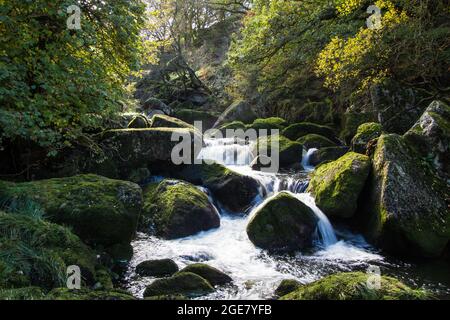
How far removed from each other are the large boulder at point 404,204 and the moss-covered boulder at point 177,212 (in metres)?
3.96

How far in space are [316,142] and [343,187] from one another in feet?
23.4

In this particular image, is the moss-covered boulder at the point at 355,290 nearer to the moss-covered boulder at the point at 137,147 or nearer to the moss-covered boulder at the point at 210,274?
the moss-covered boulder at the point at 210,274

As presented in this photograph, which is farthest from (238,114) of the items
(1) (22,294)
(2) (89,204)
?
(1) (22,294)

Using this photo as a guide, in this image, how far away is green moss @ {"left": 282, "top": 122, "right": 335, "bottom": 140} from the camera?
17312 millimetres

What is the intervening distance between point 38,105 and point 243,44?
9545mm

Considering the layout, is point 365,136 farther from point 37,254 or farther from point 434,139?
point 37,254

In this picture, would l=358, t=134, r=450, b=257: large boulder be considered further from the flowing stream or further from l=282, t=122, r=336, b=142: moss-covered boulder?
l=282, t=122, r=336, b=142: moss-covered boulder

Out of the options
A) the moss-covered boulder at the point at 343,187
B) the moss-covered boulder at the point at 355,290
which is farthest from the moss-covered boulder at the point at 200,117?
the moss-covered boulder at the point at 355,290

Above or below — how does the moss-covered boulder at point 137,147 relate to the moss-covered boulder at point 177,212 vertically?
above

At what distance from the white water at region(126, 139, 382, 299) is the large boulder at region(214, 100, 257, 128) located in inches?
453

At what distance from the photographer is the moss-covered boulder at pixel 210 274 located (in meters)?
6.78

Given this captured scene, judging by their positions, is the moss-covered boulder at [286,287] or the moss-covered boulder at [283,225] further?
the moss-covered boulder at [283,225]

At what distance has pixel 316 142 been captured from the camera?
1611cm

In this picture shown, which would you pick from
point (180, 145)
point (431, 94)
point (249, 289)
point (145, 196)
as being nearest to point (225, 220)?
point (145, 196)
